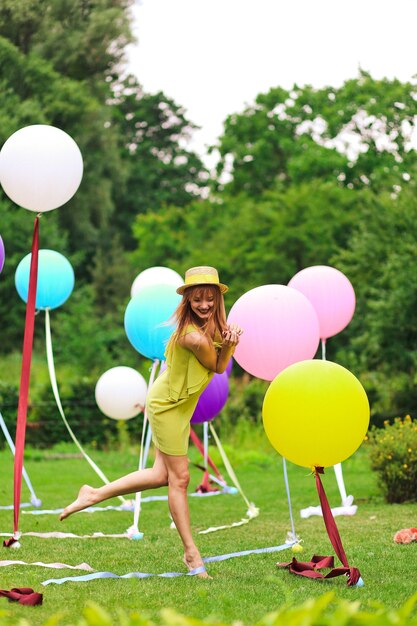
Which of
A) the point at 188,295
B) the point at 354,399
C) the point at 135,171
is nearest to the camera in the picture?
the point at 354,399

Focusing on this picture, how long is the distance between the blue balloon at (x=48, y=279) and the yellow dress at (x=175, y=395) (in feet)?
13.3

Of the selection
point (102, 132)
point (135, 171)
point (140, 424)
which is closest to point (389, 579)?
point (140, 424)

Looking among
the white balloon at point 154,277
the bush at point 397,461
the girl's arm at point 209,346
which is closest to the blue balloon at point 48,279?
the white balloon at point 154,277

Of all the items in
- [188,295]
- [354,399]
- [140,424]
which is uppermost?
[188,295]

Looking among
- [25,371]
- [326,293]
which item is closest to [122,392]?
[326,293]

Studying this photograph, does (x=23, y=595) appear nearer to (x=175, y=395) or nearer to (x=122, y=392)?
(x=175, y=395)

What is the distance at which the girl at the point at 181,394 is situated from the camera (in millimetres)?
5543

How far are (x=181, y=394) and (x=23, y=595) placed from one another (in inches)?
61.1

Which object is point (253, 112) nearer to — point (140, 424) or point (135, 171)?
point (135, 171)

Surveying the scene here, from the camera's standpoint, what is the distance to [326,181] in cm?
2814

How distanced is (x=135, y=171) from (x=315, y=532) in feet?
104

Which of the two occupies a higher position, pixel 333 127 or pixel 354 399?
pixel 333 127

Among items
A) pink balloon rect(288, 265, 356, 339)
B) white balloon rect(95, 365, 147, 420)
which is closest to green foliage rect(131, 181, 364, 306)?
white balloon rect(95, 365, 147, 420)

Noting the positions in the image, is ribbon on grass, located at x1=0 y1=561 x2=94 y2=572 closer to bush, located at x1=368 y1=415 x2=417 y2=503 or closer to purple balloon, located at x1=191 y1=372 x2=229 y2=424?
purple balloon, located at x1=191 y1=372 x2=229 y2=424
